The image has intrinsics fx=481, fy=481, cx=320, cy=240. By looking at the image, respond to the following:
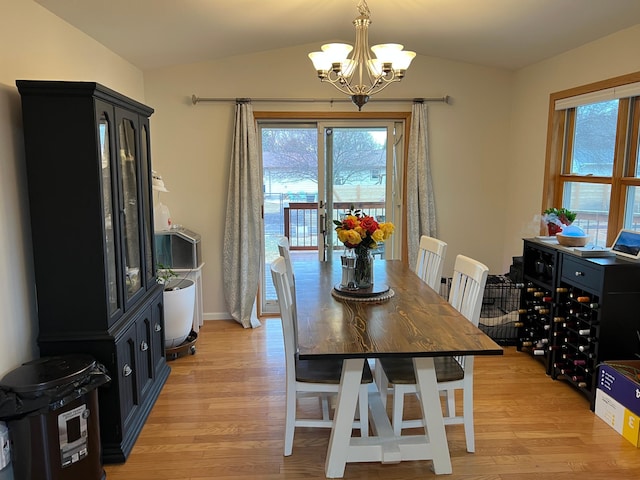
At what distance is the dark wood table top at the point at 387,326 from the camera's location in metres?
2.02

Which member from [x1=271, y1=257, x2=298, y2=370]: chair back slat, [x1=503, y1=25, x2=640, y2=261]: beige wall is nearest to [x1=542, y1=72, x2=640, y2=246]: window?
[x1=503, y1=25, x2=640, y2=261]: beige wall

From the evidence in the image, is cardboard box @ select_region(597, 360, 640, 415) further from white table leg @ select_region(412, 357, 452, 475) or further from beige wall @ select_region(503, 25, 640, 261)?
beige wall @ select_region(503, 25, 640, 261)

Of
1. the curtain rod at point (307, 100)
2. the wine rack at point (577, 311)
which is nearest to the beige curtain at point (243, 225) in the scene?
A: the curtain rod at point (307, 100)

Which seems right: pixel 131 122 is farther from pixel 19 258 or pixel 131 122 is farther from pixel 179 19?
pixel 19 258

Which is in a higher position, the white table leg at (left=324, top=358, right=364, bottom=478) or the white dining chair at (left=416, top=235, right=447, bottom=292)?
the white dining chair at (left=416, top=235, right=447, bottom=292)

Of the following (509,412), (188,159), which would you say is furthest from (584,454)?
(188,159)

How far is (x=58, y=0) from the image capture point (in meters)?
2.52

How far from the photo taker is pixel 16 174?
91.4 inches

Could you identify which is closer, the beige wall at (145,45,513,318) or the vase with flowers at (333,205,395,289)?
the vase with flowers at (333,205,395,289)

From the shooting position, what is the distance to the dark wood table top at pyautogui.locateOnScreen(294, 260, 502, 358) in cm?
202

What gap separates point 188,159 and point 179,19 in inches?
64.2

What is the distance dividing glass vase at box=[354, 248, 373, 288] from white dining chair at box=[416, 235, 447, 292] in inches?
24.1

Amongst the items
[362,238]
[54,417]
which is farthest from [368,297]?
[54,417]

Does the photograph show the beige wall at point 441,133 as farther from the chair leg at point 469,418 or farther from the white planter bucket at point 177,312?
the chair leg at point 469,418
